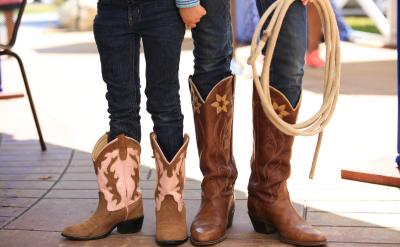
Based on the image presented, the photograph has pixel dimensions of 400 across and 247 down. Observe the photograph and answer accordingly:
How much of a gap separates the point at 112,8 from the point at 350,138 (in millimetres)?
1772

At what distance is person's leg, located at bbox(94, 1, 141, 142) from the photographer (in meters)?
2.18

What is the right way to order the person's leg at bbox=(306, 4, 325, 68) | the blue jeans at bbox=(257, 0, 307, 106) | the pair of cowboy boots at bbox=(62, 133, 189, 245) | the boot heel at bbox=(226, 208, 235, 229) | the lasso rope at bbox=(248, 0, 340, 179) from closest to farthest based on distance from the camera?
the lasso rope at bbox=(248, 0, 340, 179) → the blue jeans at bbox=(257, 0, 307, 106) → the pair of cowboy boots at bbox=(62, 133, 189, 245) → the boot heel at bbox=(226, 208, 235, 229) → the person's leg at bbox=(306, 4, 325, 68)

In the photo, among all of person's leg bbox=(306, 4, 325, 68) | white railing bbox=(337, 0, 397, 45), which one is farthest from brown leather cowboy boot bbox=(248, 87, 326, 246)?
white railing bbox=(337, 0, 397, 45)

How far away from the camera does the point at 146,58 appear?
2.21 meters

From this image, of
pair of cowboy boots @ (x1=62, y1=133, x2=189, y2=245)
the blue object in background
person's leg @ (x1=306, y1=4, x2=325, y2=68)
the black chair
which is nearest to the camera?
pair of cowboy boots @ (x1=62, y1=133, x2=189, y2=245)

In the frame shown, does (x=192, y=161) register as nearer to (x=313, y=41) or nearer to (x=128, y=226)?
(x=128, y=226)

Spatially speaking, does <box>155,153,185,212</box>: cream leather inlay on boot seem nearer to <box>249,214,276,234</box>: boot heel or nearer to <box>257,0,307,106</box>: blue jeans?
<box>249,214,276,234</box>: boot heel

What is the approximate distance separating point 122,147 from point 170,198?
215mm

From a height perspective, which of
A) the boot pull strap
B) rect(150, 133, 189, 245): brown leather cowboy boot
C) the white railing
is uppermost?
the boot pull strap

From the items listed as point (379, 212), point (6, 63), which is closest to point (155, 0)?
point (379, 212)

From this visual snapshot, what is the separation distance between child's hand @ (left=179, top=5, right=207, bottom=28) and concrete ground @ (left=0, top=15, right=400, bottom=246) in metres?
0.67

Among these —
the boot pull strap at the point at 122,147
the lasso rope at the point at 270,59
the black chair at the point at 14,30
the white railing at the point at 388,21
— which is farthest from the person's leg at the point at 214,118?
the white railing at the point at 388,21

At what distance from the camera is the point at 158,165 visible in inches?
88.4

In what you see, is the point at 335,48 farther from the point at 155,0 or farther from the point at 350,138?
the point at 350,138
